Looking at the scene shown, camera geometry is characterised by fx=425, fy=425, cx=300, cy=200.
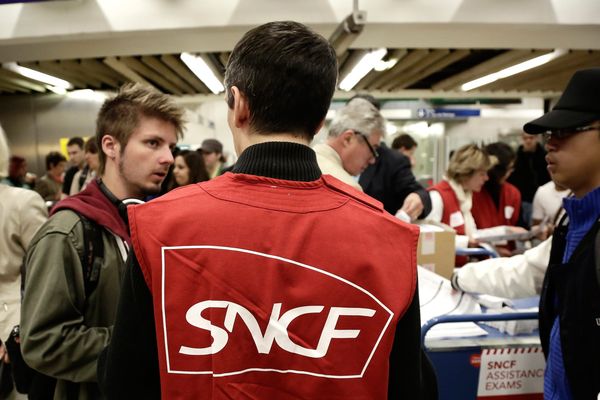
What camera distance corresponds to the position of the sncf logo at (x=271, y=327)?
0.74m

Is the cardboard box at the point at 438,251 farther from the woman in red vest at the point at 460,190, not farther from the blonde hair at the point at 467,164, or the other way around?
the blonde hair at the point at 467,164

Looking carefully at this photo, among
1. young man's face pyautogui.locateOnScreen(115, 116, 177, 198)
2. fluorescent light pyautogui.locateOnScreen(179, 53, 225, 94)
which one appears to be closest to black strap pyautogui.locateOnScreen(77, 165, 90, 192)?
fluorescent light pyautogui.locateOnScreen(179, 53, 225, 94)

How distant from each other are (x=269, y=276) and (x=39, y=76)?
316 inches

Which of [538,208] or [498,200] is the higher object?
[498,200]

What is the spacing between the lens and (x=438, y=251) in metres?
2.90

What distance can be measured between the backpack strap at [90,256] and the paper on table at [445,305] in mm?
1447

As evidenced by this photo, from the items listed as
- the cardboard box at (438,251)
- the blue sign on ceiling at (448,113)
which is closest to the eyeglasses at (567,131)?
the cardboard box at (438,251)

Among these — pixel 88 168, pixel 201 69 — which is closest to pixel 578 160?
pixel 88 168

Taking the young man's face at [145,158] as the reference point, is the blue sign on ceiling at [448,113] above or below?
above

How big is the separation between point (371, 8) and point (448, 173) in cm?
202

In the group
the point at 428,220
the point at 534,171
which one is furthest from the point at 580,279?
the point at 534,171

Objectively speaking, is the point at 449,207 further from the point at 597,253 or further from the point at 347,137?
the point at 597,253

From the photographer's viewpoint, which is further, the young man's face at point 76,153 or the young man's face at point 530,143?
the young man's face at point 76,153

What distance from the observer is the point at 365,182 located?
144 inches
